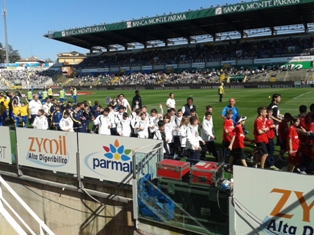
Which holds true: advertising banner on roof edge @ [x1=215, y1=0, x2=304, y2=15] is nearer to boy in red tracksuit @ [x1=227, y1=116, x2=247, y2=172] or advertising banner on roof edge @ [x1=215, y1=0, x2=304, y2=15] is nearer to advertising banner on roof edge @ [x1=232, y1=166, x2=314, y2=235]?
boy in red tracksuit @ [x1=227, y1=116, x2=247, y2=172]

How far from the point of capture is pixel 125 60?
64.0 metres

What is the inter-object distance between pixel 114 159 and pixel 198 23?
142 ft

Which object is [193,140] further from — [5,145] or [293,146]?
[5,145]

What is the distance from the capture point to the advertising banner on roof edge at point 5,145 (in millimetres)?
9906

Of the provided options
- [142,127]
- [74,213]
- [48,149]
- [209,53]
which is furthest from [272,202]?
[209,53]

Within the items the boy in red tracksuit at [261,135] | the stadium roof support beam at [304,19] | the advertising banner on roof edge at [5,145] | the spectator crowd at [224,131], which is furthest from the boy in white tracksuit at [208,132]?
the stadium roof support beam at [304,19]

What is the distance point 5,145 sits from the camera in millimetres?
10000

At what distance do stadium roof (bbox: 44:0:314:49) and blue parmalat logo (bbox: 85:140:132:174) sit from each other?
3624 cm

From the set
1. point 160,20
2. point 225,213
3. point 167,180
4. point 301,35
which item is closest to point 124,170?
point 167,180

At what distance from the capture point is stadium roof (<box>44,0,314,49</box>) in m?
40.0

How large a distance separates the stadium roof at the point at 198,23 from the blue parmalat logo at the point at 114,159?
119 feet

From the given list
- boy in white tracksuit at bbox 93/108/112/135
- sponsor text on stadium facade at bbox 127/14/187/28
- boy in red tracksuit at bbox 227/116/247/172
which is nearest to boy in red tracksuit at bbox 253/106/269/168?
boy in red tracksuit at bbox 227/116/247/172

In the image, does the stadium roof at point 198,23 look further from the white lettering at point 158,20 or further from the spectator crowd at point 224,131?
the spectator crowd at point 224,131

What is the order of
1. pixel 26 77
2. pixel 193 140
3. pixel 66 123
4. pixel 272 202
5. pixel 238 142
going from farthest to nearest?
pixel 26 77 < pixel 66 123 < pixel 193 140 < pixel 238 142 < pixel 272 202
